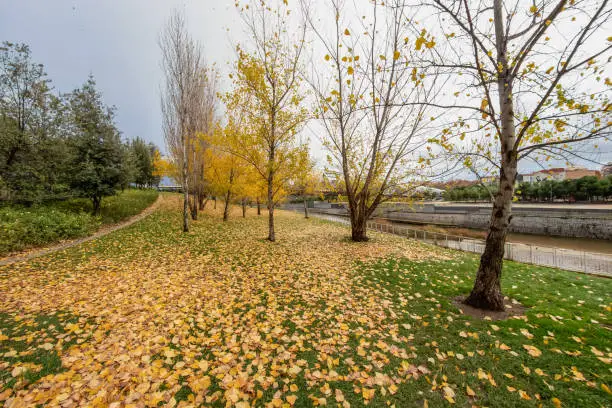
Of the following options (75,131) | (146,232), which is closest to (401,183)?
(146,232)

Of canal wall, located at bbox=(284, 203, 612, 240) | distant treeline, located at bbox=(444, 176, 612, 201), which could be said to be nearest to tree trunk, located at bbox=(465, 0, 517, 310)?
canal wall, located at bbox=(284, 203, 612, 240)

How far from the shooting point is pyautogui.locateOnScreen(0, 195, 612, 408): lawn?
8.41 feet

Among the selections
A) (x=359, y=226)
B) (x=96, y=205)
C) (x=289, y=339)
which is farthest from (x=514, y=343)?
(x=96, y=205)

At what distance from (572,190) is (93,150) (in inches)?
2286

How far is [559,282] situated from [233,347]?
8.33 m

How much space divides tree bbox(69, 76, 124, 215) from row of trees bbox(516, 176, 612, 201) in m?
40.5

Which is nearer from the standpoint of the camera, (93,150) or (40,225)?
(40,225)

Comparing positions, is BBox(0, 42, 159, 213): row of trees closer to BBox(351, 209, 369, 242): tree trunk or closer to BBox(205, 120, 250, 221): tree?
BBox(205, 120, 250, 221): tree

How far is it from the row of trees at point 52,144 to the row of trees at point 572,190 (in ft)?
134

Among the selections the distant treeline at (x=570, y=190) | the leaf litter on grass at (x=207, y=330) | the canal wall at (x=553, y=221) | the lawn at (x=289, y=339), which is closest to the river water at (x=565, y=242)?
the canal wall at (x=553, y=221)

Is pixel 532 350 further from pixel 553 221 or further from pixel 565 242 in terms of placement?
pixel 553 221

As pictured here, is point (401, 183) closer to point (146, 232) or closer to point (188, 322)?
point (188, 322)

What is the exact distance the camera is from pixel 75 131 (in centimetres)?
1263

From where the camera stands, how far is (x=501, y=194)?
4109 mm
